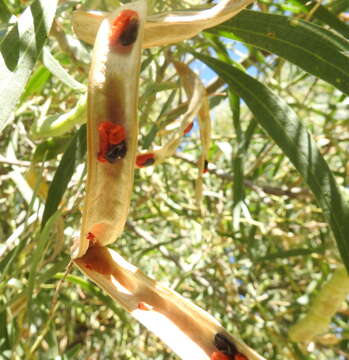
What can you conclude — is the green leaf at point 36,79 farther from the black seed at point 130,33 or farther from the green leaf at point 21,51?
the black seed at point 130,33

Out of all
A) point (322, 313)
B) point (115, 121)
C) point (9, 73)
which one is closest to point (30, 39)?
point (9, 73)

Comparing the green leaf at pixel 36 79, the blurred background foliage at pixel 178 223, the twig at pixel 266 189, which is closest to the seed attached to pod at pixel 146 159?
the blurred background foliage at pixel 178 223

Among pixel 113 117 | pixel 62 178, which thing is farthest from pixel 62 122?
pixel 113 117

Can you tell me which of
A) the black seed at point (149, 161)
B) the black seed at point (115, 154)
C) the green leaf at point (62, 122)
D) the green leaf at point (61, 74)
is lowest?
the black seed at point (115, 154)

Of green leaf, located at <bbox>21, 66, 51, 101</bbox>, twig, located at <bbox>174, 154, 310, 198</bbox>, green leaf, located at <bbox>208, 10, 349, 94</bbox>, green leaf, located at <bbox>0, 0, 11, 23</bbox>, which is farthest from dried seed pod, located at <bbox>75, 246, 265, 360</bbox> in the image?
twig, located at <bbox>174, 154, 310, 198</bbox>

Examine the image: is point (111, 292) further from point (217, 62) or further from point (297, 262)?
point (297, 262)

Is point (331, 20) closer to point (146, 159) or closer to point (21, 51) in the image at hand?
point (146, 159)
